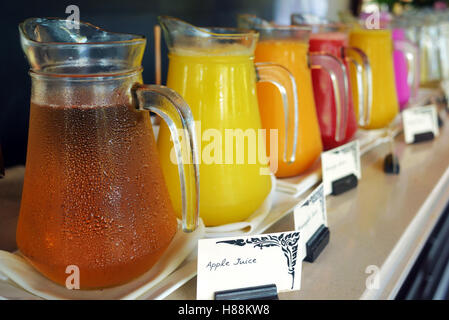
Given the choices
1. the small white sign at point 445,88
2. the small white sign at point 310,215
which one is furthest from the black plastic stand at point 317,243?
the small white sign at point 445,88

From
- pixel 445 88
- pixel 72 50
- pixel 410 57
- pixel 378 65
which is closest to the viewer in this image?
pixel 72 50

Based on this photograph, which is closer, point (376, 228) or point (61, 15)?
point (376, 228)

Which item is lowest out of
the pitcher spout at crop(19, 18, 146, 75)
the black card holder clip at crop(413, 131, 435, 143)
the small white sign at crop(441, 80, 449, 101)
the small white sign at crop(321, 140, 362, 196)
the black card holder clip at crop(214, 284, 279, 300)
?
the black card holder clip at crop(214, 284, 279, 300)

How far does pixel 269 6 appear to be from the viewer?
5.56ft

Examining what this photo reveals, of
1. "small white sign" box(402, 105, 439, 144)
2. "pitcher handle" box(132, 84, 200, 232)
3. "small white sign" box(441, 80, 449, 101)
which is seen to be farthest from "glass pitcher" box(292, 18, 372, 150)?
"small white sign" box(441, 80, 449, 101)

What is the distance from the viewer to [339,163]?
779 millimetres

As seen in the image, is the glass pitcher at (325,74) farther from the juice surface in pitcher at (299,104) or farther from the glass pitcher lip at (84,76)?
the glass pitcher lip at (84,76)

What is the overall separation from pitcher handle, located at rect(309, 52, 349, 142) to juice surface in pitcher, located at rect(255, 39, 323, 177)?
0.03 m

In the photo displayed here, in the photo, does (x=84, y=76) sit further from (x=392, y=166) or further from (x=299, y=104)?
(x=392, y=166)

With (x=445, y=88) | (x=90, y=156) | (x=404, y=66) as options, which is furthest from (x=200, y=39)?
(x=445, y=88)

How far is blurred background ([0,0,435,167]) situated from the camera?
0.85m

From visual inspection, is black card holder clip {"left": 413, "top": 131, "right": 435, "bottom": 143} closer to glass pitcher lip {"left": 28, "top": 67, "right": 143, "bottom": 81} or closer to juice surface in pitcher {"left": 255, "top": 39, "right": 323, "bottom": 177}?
juice surface in pitcher {"left": 255, "top": 39, "right": 323, "bottom": 177}

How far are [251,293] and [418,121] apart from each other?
762 millimetres
